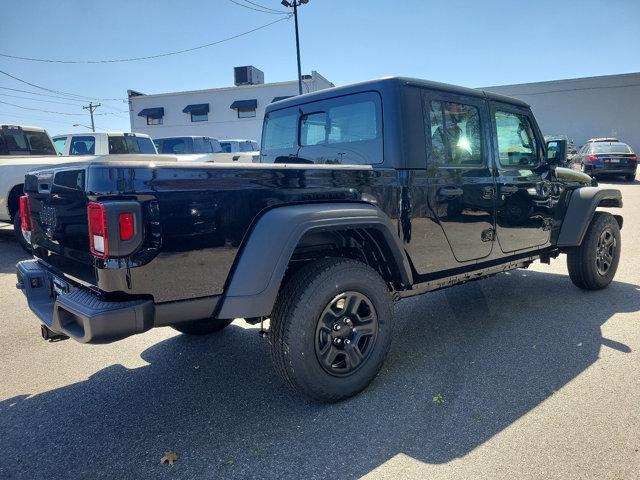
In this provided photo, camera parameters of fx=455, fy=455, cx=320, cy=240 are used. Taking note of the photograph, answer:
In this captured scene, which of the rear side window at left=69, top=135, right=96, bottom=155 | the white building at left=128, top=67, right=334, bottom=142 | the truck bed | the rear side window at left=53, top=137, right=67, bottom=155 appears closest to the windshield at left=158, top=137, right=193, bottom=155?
the rear side window at left=53, top=137, right=67, bottom=155

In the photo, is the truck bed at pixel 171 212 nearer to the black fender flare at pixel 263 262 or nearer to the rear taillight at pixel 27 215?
the black fender flare at pixel 263 262

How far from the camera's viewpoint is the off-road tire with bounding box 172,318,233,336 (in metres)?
3.66

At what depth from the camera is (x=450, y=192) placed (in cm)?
322

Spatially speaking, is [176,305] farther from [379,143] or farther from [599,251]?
[599,251]

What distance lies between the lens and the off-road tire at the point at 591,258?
4.66m

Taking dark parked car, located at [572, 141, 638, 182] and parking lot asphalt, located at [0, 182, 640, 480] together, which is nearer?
parking lot asphalt, located at [0, 182, 640, 480]

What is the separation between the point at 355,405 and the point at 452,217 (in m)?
1.47

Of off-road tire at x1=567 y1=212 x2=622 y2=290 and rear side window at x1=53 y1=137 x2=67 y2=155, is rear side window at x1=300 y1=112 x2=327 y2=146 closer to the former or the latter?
off-road tire at x1=567 y1=212 x2=622 y2=290

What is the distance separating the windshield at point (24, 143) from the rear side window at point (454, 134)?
8455mm

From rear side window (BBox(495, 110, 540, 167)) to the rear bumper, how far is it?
9.06 ft

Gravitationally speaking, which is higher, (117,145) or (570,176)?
(117,145)

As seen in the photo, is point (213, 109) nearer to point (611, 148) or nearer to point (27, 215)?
point (611, 148)

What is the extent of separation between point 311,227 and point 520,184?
230 centimetres

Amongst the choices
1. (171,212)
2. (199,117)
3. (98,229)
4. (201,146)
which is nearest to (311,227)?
(171,212)
